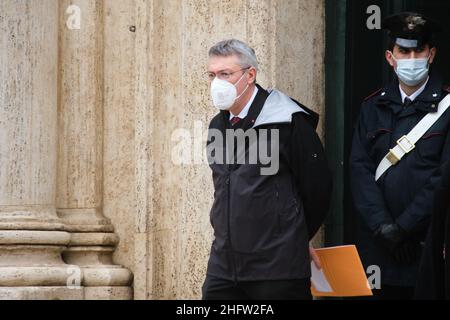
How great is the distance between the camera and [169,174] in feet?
32.1

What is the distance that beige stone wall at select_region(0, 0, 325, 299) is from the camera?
9570 mm

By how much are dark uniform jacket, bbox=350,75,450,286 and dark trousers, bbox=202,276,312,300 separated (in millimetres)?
674

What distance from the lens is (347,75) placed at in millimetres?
9758

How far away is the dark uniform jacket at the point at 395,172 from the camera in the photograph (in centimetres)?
827

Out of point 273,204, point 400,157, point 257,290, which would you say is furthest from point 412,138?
point 257,290

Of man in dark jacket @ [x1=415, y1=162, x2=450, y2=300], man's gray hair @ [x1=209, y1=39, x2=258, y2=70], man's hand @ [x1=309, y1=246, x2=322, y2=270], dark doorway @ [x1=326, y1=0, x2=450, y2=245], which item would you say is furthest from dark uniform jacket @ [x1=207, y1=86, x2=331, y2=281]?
dark doorway @ [x1=326, y1=0, x2=450, y2=245]

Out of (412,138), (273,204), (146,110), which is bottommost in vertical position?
(273,204)

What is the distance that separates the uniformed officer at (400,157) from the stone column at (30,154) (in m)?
2.11

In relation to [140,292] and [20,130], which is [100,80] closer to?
[20,130]

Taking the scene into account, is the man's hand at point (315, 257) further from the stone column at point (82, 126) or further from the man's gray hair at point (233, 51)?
the stone column at point (82, 126)

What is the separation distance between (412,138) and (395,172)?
8.1 inches

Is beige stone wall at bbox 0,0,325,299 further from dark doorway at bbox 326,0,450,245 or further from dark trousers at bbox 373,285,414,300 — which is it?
dark trousers at bbox 373,285,414,300

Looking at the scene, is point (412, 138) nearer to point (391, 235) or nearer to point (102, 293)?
point (391, 235)

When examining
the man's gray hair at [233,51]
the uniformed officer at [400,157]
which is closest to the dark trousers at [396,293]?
the uniformed officer at [400,157]
